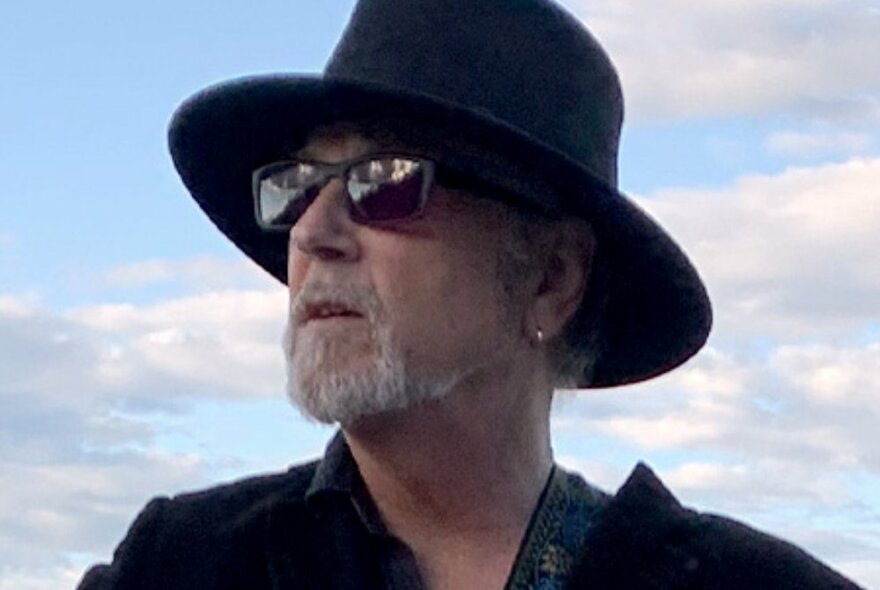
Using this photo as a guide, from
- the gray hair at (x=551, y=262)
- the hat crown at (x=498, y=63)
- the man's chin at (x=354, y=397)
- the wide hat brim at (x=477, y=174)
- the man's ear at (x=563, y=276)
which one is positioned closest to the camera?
the man's chin at (x=354, y=397)

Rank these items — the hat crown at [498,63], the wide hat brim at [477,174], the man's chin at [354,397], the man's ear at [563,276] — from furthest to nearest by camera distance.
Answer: the man's ear at [563,276] → the hat crown at [498,63] → the wide hat brim at [477,174] → the man's chin at [354,397]

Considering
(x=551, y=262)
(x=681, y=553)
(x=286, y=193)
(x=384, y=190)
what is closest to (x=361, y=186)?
(x=384, y=190)

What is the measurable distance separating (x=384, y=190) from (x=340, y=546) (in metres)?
0.73

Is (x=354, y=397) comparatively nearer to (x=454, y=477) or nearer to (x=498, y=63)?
(x=454, y=477)

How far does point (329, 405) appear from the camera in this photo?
4590 mm

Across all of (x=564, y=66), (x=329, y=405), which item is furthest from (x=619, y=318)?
(x=329, y=405)

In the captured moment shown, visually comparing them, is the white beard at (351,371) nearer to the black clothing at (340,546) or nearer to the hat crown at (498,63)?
the black clothing at (340,546)

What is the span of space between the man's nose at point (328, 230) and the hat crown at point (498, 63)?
26 cm

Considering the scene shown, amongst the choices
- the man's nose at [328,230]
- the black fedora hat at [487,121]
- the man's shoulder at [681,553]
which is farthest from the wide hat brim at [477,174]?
the man's shoulder at [681,553]

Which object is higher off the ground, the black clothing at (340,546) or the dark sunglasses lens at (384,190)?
the dark sunglasses lens at (384,190)

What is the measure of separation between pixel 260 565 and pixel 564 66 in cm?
127

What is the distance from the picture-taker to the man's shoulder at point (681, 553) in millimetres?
4742

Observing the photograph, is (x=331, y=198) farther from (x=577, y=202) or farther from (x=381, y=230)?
(x=577, y=202)

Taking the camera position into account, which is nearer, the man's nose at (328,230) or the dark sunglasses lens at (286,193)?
the man's nose at (328,230)
